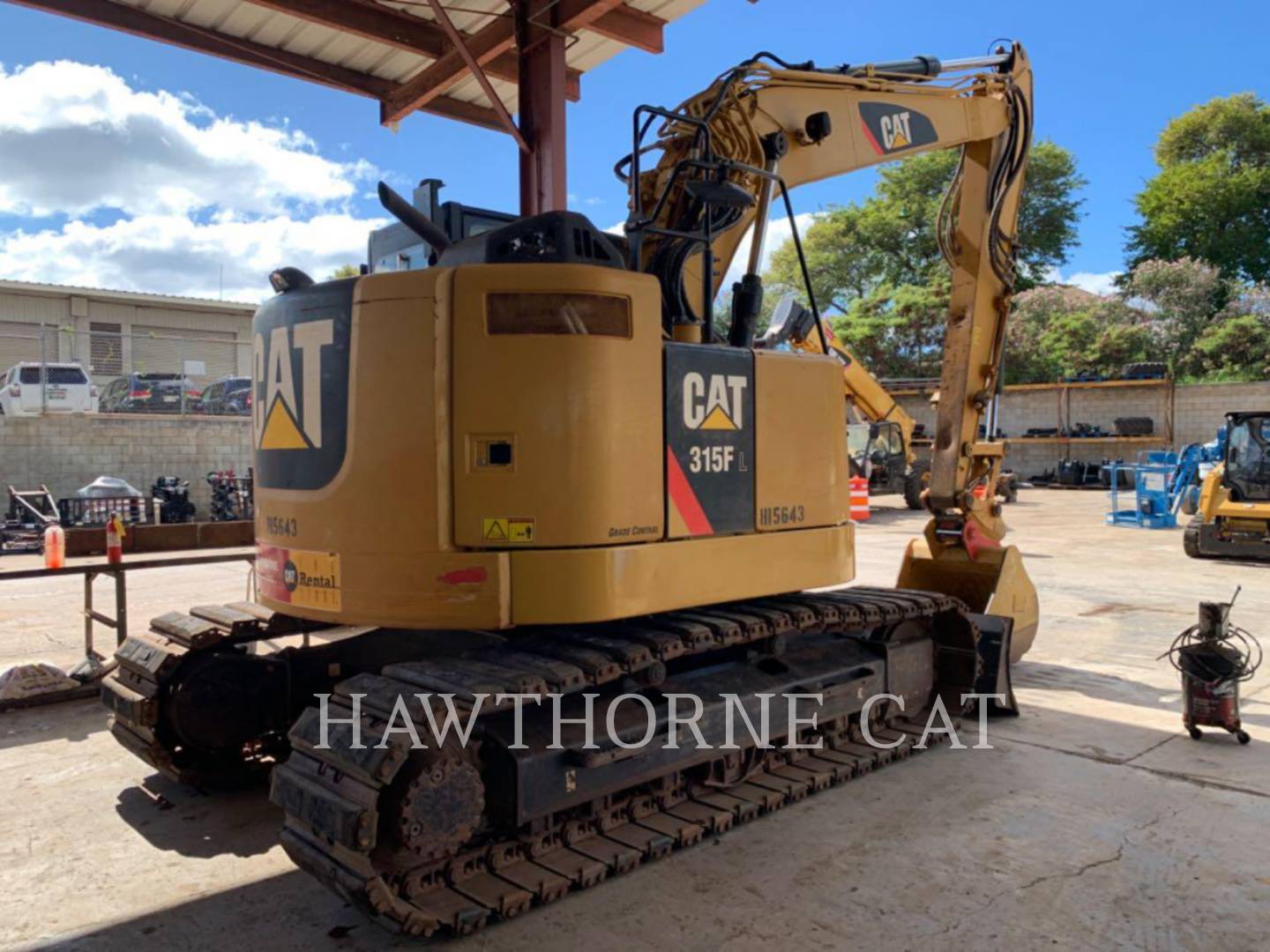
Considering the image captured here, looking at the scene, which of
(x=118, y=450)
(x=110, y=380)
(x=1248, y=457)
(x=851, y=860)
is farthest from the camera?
(x=110, y=380)

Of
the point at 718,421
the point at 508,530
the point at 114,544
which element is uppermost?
the point at 718,421

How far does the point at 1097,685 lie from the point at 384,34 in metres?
7.90

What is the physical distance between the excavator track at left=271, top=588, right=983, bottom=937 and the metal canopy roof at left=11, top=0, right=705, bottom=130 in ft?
17.7

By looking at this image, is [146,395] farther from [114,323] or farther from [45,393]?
[114,323]

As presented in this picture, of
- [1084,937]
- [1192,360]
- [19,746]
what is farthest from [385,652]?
[1192,360]

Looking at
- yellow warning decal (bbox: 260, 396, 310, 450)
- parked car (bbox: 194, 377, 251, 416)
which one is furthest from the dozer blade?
parked car (bbox: 194, 377, 251, 416)

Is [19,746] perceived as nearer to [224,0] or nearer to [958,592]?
[224,0]

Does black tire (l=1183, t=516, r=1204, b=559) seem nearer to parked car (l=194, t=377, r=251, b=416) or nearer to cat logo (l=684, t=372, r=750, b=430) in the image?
cat logo (l=684, t=372, r=750, b=430)

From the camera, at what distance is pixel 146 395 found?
22969 millimetres

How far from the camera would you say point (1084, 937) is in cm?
346

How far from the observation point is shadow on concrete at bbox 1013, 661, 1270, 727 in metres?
6.57

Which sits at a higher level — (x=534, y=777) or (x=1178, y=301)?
(x=1178, y=301)

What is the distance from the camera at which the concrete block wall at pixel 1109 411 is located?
3067cm

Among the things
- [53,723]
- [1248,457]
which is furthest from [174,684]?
[1248,457]
